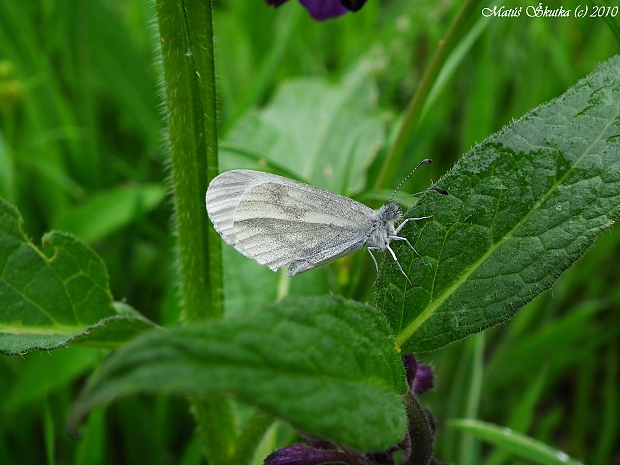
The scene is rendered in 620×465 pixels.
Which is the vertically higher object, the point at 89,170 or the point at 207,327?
the point at 207,327

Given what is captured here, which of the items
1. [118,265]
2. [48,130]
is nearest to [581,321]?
[118,265]

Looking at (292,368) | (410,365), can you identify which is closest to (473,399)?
(410,365)

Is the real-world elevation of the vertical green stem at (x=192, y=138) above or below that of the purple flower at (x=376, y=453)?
above

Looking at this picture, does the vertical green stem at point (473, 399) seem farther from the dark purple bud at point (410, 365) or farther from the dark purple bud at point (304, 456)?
the dark purple bud at point (304, 456)

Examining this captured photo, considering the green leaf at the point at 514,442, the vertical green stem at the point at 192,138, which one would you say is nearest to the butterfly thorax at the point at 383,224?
the vertical green stem at the point at 192,138

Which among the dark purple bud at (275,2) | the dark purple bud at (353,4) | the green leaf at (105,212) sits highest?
the dark purple bud at (353,4)

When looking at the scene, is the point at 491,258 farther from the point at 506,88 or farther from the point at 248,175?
the point at 506,88

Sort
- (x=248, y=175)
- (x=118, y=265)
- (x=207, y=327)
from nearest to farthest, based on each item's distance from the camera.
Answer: (x=207, y=327)
(x=248, y=175)
(x=118, y=265)
